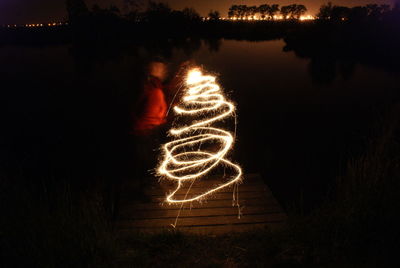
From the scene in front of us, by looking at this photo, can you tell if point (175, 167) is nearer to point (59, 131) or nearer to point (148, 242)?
point (148, 242)

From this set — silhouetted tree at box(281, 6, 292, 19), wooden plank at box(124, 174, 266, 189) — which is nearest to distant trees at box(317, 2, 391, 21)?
wooden plank at box(124, 174, 266, 189)

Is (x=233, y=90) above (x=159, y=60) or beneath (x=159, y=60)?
beneath

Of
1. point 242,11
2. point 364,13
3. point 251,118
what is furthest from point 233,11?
point 251,118

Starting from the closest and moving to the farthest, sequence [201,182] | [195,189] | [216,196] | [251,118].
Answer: [216,196], [195,189], [201,182], [251,118]

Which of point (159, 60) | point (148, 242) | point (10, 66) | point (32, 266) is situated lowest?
point (10, 66)

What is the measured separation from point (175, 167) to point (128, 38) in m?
49.3

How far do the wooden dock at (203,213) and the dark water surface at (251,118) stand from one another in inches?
32.3

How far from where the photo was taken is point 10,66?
27.0 m

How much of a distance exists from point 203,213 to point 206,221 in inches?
7.1

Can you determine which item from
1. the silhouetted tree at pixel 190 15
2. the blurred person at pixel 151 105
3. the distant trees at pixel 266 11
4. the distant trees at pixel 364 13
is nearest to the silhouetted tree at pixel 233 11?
the distant trees at pixel 266 11

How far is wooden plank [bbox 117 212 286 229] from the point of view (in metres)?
4.04

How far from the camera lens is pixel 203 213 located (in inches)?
167

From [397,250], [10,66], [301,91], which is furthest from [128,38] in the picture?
[397,250]

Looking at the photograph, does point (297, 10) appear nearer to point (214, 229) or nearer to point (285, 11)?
point (285, 11)
